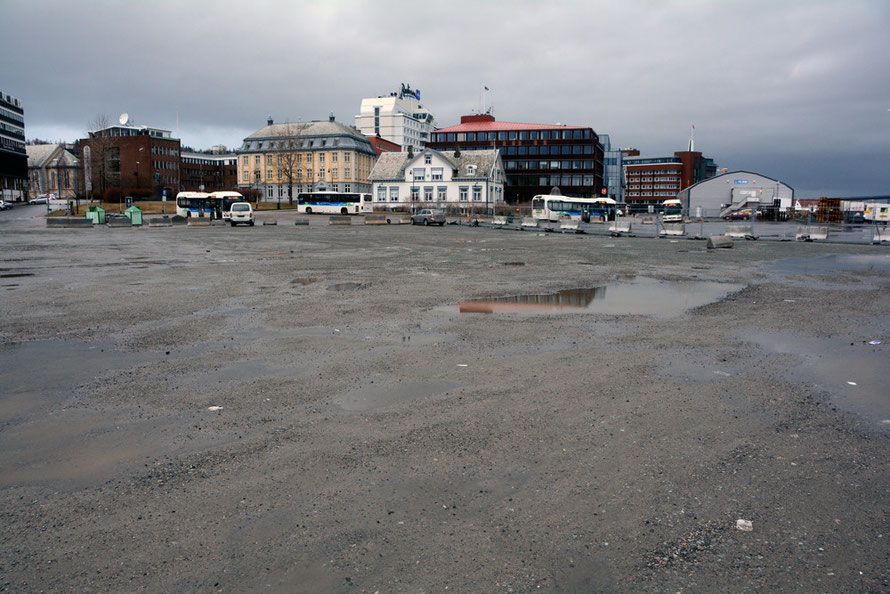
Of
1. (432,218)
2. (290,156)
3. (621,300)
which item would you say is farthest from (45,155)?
(621,300)

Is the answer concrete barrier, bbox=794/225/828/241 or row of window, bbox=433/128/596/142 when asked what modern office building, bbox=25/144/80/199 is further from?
concrete barrier, bbox=794/225/828/241

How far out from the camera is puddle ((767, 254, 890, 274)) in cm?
2023

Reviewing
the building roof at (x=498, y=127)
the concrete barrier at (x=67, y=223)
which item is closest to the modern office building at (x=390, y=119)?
the building roof at (x=498, y=127)

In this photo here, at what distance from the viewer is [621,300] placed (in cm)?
1334

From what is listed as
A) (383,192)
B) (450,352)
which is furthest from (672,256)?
(383,192)

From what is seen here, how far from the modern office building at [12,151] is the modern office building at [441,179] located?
70.3m

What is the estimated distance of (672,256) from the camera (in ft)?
83.2

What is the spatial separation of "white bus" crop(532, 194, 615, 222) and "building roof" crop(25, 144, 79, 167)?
427 feet

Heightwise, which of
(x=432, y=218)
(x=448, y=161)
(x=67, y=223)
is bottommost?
(x=67, y=223)

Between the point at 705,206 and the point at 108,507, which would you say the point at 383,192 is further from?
the point at 108,507

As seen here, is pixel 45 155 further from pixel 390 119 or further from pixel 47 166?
pixel 390 119

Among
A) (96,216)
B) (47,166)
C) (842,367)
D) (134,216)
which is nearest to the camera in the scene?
(842,367)

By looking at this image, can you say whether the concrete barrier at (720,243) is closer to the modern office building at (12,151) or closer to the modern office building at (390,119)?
the modern office building at (12,151)

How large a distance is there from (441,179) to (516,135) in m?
37.4
